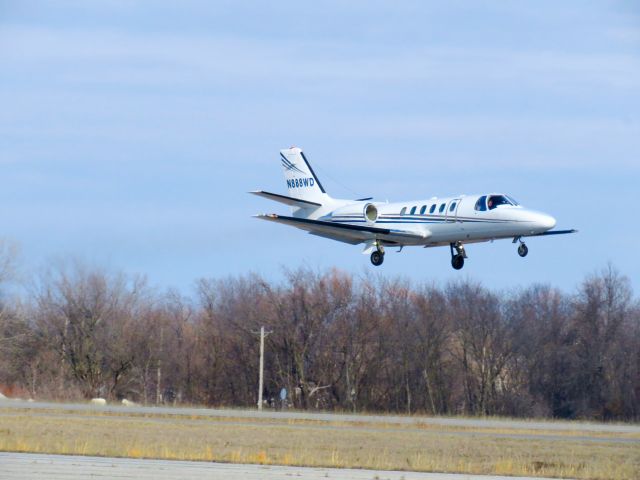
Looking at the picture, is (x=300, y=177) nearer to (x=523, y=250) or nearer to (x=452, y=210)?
(x=452, y=210)

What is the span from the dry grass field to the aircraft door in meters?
7.23

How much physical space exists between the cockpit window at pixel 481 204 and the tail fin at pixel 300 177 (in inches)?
370

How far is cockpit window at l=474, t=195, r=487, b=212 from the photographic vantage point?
37263 millimetres

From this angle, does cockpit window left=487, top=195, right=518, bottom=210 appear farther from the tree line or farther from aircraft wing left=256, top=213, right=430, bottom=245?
the tree line

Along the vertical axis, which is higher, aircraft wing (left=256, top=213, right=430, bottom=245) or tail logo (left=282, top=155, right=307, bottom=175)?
tail logo (left=282, top=155, right=307, bottom=175)

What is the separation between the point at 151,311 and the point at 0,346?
36.7 ft

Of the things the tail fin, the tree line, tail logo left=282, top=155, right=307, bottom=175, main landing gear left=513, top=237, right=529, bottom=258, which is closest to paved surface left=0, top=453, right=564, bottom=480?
main landing gear left=513, top=237, right=529, bottom=258

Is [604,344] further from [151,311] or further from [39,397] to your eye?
[39,397]

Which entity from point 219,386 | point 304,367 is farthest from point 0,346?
point 304,367

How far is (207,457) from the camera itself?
28.7m

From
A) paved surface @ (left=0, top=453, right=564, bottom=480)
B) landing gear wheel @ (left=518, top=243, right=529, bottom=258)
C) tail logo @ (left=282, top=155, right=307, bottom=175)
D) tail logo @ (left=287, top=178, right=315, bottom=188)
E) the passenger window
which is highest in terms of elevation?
tail logo @ (left=282, top=155, right=307, bottom=175)

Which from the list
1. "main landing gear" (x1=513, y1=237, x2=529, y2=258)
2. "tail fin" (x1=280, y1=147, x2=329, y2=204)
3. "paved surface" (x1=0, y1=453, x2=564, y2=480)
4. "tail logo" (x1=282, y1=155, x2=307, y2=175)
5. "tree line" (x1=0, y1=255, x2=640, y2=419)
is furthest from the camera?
"tree line" (x1=0, y1=255, x2=640, y2=419)

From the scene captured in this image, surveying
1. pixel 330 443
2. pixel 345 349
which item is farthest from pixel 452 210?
pixel 345 349

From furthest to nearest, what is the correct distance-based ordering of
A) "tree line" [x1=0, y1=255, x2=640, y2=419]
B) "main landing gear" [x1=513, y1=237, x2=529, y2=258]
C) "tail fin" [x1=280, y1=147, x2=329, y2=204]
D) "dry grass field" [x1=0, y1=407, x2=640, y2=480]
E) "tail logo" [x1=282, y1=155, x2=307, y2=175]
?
"tree line" [x1=0, y1=255, x2=640, y2=419]
"tail logo" [x1=282, y1=155, x2=307, y2=175]
"tail fin" [x1=280, y1=147, x2=329, y2=204]
"main landing gear" [x1=513, y1=237, x2=529, y2=258]
"dry grass field" [x1=0, y1=407, x2=640, y2=480]
